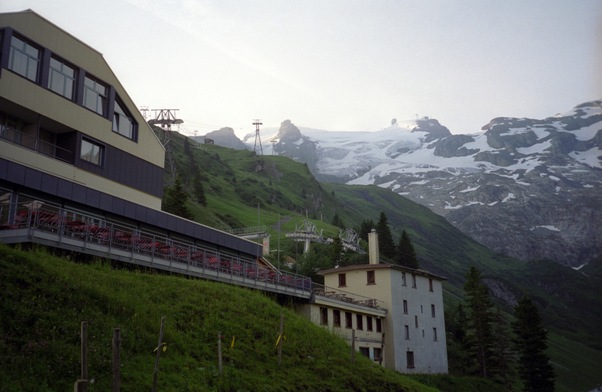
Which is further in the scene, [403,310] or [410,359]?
[403,310]

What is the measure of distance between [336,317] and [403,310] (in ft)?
35.3

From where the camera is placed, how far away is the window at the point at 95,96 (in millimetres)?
38750

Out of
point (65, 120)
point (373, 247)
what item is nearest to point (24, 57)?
point (65, 120)

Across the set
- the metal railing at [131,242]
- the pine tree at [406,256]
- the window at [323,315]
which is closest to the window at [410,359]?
the window at [323,315]

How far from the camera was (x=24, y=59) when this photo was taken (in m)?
34.2

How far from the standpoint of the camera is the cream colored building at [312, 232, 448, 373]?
54.8 meters

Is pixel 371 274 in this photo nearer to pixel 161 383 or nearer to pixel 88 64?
pixel 88 64

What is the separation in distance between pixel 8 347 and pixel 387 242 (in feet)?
318

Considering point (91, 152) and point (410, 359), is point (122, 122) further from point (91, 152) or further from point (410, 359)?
point (410, 359)

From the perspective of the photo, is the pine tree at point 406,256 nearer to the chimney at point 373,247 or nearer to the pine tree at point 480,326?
the pine tree at point 480,326

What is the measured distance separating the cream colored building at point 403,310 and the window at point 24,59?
98.7ft

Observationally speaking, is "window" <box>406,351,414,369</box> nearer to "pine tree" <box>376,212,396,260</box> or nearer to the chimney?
the chimney

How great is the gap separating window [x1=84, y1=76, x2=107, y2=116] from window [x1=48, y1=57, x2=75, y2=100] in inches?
48.1

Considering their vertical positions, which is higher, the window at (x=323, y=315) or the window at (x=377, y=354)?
the window at (x=323, y=315)
